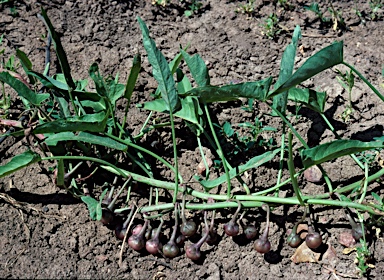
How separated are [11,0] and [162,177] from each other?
3.78 feet

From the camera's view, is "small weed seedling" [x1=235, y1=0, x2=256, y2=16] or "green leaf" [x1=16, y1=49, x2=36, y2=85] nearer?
"green leaf" [x1=16, y1=49, x2=36, y2=85]

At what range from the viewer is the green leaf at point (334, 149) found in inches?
62.8

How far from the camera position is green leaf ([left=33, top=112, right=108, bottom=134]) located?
1.61m

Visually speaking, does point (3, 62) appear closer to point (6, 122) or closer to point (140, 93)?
point (6, 122)

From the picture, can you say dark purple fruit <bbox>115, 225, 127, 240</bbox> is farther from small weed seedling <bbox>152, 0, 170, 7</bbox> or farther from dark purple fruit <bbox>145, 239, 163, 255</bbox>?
small weed seedling <bbox>152, 0, 170, 7</bbox>

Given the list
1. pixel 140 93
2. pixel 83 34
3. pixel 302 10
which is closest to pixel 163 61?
pixel 140 93

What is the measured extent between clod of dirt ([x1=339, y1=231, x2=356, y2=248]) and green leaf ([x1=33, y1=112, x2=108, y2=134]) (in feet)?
3.13

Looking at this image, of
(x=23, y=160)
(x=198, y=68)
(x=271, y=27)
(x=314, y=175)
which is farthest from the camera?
(x=271, y=27)

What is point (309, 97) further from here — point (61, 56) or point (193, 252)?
point (61, 56)

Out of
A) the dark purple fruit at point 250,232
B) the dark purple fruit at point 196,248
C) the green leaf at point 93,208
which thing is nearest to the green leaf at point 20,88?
the green leaf at point 93,208

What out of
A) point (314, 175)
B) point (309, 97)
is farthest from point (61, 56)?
point (314, 175)

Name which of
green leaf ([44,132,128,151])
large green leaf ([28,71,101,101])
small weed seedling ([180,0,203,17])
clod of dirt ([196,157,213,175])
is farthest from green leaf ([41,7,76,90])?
small weed seedling ([180,0,203,17])

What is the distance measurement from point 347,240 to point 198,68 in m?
0.83

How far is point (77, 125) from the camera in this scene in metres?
1.66
